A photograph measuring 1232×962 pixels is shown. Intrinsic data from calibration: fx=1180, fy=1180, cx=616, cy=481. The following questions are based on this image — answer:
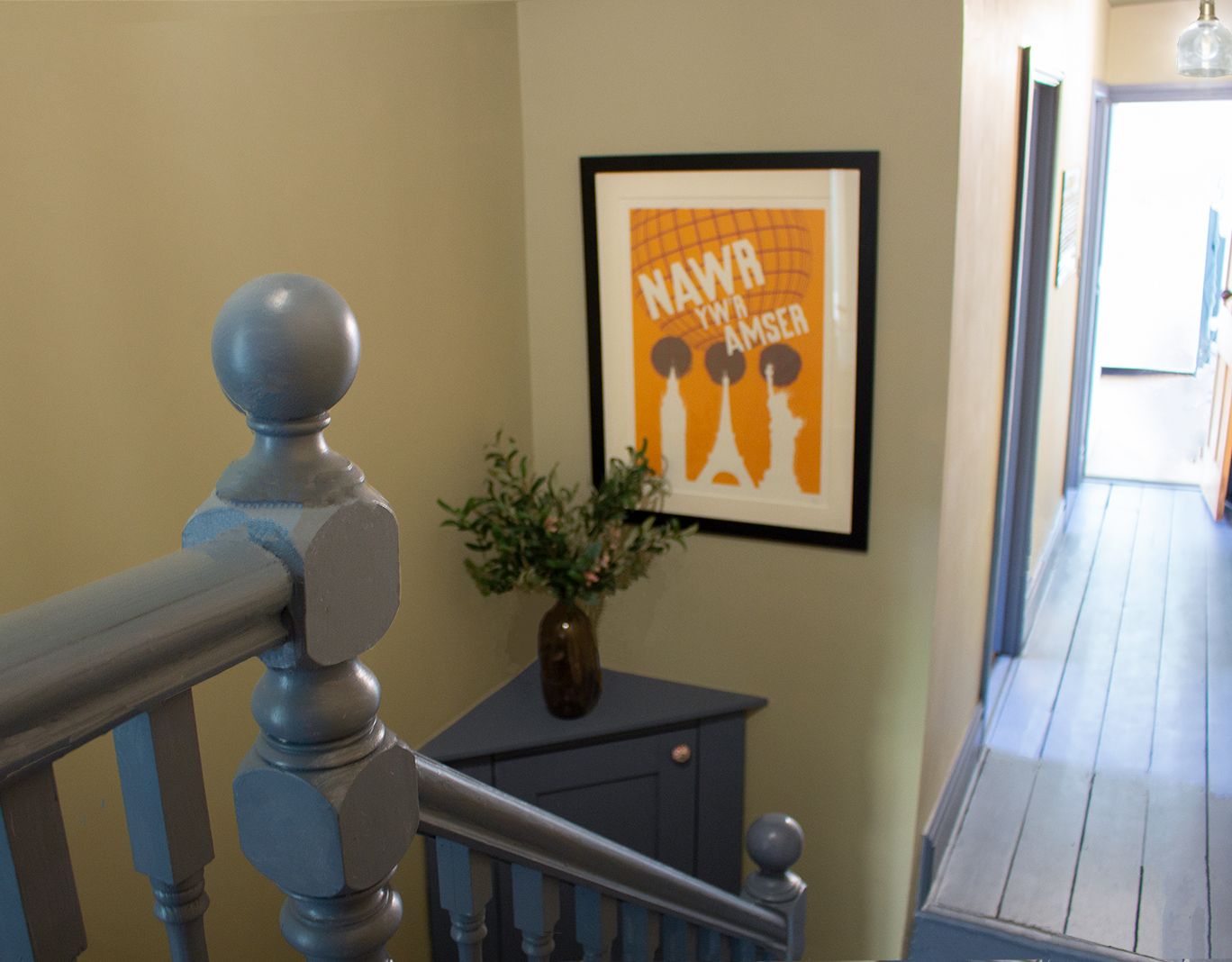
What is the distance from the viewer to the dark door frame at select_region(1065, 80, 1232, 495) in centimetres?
574

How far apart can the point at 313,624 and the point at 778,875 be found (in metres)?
1.49

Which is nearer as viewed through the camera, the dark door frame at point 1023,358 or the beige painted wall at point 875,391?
the beige painted wall at point 875,391

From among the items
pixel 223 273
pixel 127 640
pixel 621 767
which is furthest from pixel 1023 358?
pixel 127 640

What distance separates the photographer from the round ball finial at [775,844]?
6.46ft

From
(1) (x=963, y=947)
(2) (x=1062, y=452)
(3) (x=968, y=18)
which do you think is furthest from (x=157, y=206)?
(2) (x=1062, y=452)

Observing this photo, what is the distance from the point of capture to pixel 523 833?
1.01 m

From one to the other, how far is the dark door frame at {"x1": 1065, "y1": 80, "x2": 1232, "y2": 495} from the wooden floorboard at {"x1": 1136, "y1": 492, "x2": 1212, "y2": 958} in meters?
1.20

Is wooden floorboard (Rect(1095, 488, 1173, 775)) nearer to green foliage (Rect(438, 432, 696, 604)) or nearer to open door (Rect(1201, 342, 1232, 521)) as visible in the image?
open door (Rect(1201, 342, 1232, 521))

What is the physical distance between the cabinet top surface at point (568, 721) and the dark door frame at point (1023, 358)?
1.17 m

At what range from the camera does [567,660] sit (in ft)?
9.71

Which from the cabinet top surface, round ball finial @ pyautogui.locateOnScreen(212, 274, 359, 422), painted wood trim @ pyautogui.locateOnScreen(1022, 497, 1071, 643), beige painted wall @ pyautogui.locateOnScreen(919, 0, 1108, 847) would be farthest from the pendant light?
round ball finial @ pyautogui.locateOnScreen(212, 274, 359, 422)

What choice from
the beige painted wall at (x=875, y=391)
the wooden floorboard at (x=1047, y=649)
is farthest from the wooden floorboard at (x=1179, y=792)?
the beige painted wall at (x=875, y=391)

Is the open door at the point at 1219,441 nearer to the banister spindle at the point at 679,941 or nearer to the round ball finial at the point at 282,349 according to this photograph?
the banister spindle at the point at 679,941

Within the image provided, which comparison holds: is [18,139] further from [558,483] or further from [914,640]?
[914,640]
